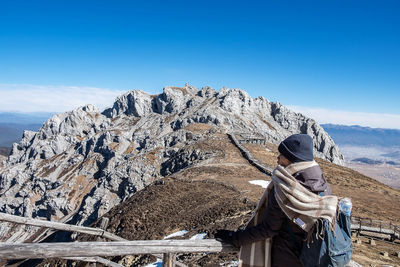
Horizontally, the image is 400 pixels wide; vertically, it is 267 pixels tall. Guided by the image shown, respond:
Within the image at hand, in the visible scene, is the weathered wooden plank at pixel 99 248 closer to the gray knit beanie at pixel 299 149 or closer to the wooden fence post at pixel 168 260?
the wooden fence post at pixel 168 260

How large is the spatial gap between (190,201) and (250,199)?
16.5 feet

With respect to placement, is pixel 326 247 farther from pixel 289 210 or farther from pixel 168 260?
pixel 168 260

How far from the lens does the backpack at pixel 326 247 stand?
3.67 meters

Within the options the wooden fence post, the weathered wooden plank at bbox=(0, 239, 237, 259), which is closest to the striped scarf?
the weathered wooden plank at bbox=(0, 239, 237, 259)

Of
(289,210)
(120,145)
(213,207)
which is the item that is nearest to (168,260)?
(289,210)

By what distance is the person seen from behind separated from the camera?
388cm

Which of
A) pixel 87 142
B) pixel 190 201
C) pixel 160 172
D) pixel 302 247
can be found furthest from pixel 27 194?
pixel 302 247

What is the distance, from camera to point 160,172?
5734 centimetres

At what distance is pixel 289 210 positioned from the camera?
12.9 ft

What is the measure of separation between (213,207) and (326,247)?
15.5m

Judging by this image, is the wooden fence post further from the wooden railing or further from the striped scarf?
the striped scarf

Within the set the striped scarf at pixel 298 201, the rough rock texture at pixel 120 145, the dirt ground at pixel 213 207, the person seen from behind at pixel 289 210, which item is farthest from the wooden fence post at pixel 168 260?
the rough rock texture at pixel 120 145

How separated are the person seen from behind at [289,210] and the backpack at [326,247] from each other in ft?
0.47

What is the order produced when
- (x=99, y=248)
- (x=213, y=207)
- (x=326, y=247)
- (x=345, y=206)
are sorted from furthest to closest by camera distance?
(x=213, y=207), (x=99, y=248), (x=345, y=206), (x=326, y=247)
